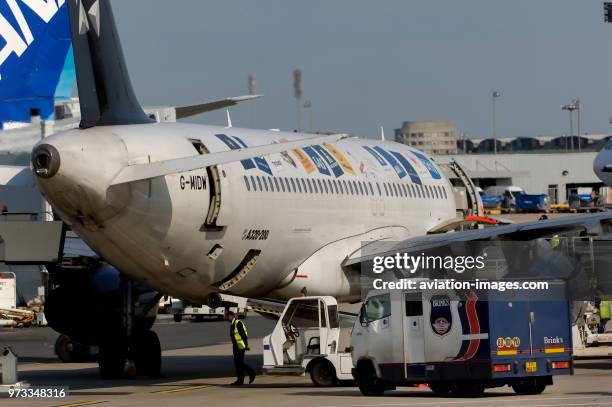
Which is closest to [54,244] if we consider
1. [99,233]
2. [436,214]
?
[99,233]

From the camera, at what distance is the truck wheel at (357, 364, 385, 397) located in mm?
24047

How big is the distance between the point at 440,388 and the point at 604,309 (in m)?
12.4

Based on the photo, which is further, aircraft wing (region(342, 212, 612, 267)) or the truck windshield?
aircraft wing (region(342, 212, 612, 267))

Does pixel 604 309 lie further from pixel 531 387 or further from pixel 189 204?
pixel 189 204

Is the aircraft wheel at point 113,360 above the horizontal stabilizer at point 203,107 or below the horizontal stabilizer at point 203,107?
below

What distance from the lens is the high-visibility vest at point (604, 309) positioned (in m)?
34.8

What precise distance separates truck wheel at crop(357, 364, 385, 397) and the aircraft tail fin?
605 cm

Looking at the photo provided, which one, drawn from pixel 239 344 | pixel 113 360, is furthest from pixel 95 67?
pixel 113 360

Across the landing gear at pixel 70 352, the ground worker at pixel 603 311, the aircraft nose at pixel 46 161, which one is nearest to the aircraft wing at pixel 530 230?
the ground worker at pixel 603 311

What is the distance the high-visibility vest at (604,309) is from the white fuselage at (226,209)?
5303mm

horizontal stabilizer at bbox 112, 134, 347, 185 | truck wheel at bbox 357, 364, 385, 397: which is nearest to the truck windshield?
truck wheel at bbox 357, 364, 385, 397

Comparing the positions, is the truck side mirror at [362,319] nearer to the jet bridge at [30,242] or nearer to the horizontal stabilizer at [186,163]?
the horizontal stabilizer at [186,163]

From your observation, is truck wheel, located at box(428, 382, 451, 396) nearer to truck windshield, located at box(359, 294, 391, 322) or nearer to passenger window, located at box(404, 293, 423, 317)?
passenger window, located at box(404, 293, 423, 317)

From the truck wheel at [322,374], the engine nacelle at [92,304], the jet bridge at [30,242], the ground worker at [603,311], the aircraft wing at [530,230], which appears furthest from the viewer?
the ground worker at [603,311]
